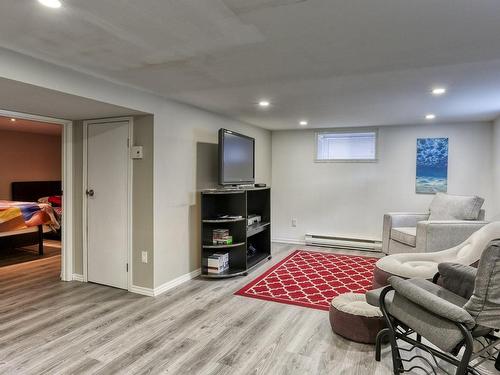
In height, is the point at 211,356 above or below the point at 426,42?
below

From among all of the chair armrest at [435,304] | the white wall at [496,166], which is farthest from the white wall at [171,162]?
the white wall at [496,166]

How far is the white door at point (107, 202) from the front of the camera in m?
3.68

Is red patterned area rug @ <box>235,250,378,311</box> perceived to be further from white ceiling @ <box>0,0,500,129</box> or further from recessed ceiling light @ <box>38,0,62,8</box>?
recessed ceiling light @ <box>38,0,62,8</box>

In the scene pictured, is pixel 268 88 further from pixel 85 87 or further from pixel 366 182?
pixel 366 182

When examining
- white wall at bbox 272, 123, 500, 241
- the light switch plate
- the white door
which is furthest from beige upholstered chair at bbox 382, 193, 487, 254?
the white door

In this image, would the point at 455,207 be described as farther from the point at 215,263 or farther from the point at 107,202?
the point at 107,202

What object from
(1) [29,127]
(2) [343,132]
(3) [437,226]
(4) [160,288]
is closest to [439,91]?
(3) [437,226]

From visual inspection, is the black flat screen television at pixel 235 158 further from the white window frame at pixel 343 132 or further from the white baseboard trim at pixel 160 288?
the white window frame at pixel 343 132

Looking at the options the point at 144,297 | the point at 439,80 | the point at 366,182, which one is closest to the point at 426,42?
the point at 439,80

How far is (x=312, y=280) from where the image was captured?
3.99 m

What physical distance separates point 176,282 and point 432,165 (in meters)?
4.28

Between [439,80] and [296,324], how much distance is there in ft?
7.95

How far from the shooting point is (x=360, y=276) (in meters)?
4.14

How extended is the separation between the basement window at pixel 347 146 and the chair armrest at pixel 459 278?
363cm
